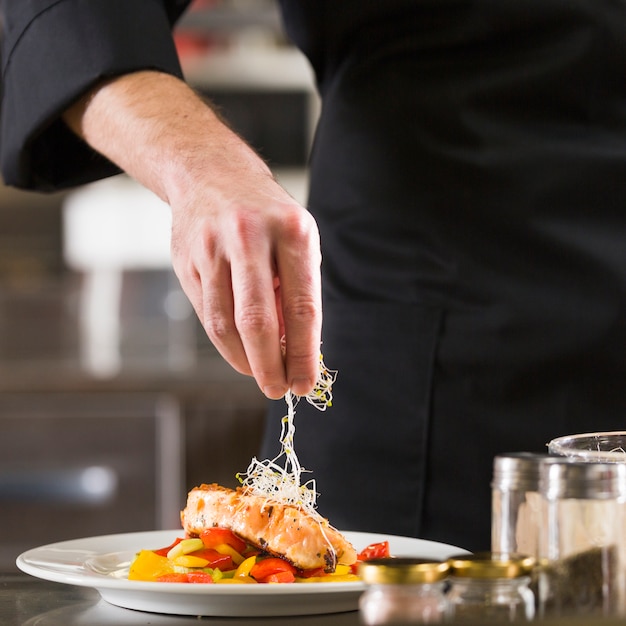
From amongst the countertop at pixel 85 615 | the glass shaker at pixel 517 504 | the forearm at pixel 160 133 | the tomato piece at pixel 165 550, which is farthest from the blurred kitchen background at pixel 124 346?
the glass shaker at pixel 517 504

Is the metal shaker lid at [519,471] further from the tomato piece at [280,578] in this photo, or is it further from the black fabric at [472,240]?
the black fabric at [472,240]

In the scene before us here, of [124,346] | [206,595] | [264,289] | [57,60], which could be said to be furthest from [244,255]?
[124,346]

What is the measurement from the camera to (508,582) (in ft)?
1.73

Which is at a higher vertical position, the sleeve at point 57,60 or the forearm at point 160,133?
the sleeve at point 57,60

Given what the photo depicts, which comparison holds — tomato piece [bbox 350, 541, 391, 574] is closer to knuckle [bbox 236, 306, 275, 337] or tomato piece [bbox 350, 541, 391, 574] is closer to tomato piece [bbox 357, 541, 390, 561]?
tomato piece [bbox 357, 541, 390, 561]

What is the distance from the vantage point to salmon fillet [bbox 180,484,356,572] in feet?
2.75

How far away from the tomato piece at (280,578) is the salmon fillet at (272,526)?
2cm

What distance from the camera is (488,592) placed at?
529 mm

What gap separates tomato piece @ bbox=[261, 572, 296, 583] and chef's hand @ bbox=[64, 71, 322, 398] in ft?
0.45

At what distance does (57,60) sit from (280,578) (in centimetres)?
58

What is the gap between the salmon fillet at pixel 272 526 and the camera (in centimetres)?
84

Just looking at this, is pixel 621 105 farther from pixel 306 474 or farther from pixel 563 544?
pixel 563 544

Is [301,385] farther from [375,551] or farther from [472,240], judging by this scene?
[472,240]

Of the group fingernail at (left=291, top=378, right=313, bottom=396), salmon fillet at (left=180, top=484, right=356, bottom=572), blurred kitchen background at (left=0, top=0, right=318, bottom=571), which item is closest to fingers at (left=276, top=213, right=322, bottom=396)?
fingernail at (left=291, top=378, right=313, bottom=396)
